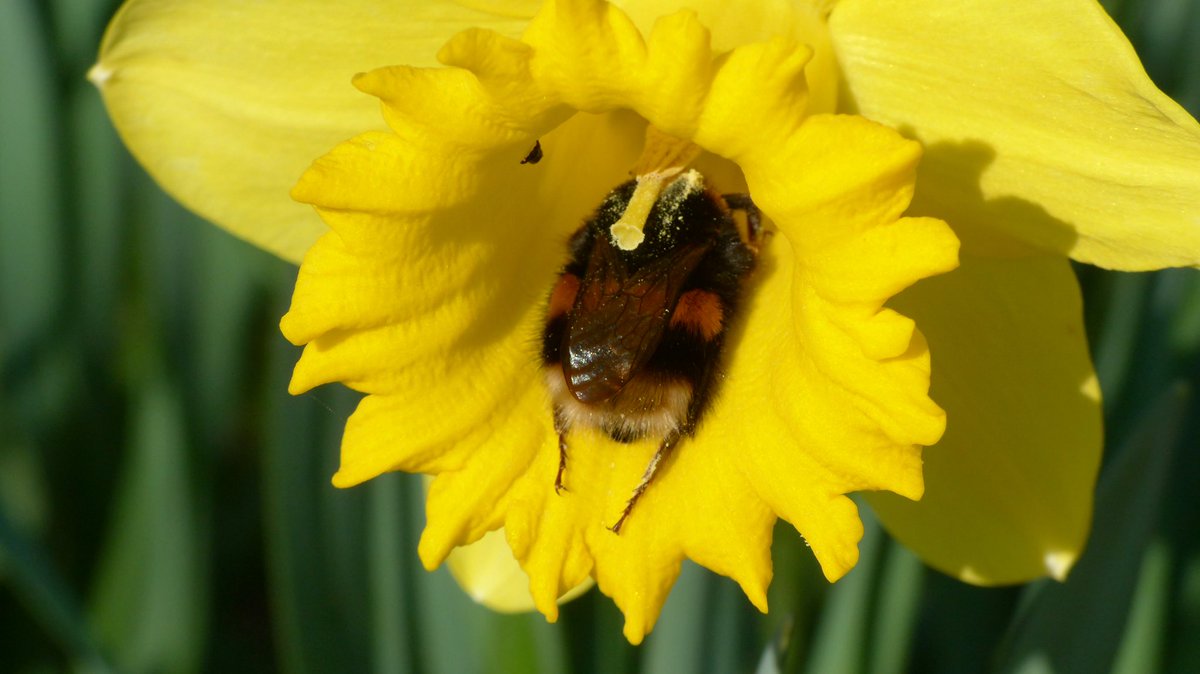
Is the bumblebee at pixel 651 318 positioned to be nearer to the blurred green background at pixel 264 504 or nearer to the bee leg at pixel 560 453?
the bee leg at pixel 560 453

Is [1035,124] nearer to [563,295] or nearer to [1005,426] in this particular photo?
[1005,426]

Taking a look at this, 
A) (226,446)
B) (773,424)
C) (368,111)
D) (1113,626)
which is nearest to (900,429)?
(773,424)

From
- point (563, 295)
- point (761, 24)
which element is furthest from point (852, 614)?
point (761, 24)

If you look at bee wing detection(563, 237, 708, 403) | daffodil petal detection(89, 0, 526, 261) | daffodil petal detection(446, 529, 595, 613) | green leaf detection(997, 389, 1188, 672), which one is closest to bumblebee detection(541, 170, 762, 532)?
bee wing detection(563, 237, 708, 403)

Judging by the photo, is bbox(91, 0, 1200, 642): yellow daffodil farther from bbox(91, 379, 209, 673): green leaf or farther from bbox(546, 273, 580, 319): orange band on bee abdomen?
bbox(91, 379, 209, 673): green leaf

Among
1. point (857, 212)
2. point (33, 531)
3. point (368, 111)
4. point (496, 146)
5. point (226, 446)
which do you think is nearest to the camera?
point (857, 212)

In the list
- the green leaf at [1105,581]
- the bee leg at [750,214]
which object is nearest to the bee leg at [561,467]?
the bee leg at [750,214]

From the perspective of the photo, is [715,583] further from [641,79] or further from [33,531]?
[33,531]
